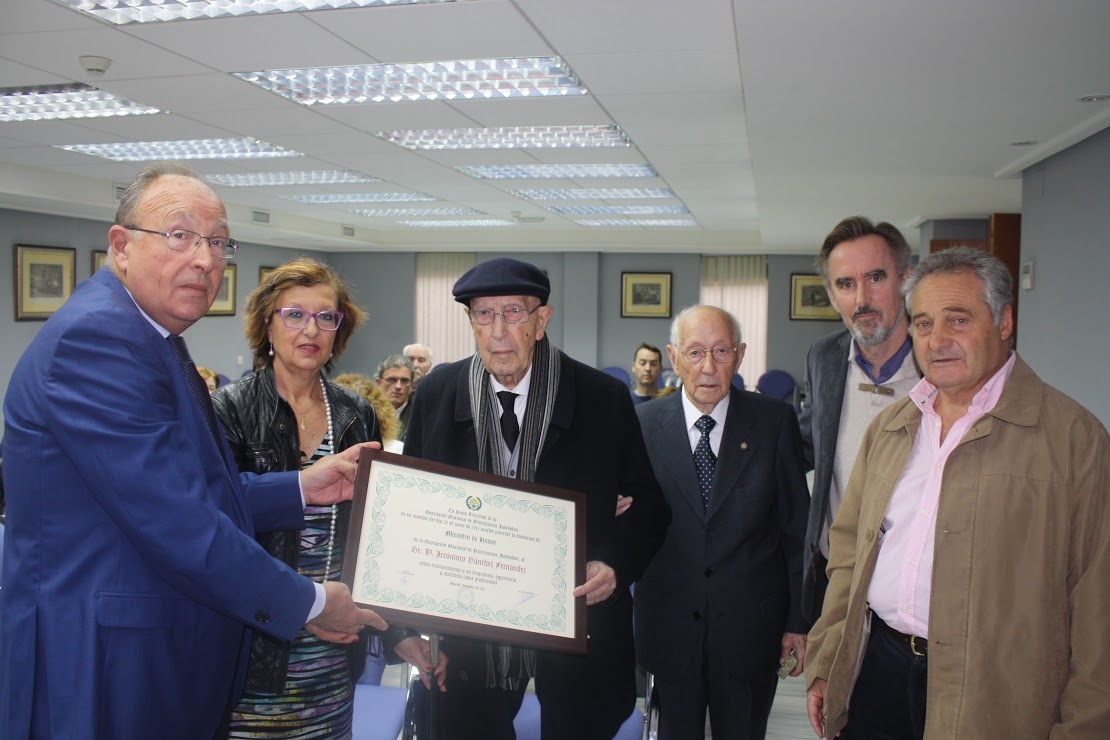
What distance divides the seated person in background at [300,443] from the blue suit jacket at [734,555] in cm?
80

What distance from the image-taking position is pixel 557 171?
25.0ft

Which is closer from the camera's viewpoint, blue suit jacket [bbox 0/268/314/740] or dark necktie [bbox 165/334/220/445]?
blue suit jacket [bbox 0/268/314/740]

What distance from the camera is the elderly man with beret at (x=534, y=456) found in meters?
2.00

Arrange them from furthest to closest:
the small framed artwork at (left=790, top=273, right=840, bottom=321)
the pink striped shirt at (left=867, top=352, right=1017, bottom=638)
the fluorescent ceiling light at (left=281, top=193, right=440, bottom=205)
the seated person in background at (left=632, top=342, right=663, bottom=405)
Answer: the small framed artwork at (left=790, top=273, right=840, bottom=321) → the fluorescent ceiling light at (left=281, top=193, right=440, bottom=205) → the seated person in background at (left=632, top=342, right=663, bottom=405) → the pink striped shirt at (left=867, top=352, right=1017, bottom=638)

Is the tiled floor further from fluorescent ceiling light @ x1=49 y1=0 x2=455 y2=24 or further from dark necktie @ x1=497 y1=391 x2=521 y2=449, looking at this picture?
fluorescent ceiling light @ x1=49 y1=0 x2=455 y2=24

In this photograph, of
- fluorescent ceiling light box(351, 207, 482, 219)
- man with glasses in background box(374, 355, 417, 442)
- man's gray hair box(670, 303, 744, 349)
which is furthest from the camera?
fluorescent ceiling light box(351, 207, 482, 219)

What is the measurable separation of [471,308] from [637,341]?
40.6ft

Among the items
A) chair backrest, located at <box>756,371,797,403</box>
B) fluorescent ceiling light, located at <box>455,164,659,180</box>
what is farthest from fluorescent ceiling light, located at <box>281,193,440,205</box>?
chair backrest, located at <box>756,371,797,403</box>

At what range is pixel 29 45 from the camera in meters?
3.98

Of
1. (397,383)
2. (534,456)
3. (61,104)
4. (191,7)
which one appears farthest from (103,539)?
(61,104)

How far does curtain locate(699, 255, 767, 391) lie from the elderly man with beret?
12588 millimetres

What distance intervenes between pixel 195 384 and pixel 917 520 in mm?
1596

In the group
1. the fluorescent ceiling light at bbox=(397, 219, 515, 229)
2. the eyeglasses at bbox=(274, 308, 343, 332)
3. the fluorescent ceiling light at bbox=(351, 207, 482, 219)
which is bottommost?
the eyeglasses at bbox=(274, 308, 343, 332)

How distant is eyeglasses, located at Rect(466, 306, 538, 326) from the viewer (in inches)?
78.5
